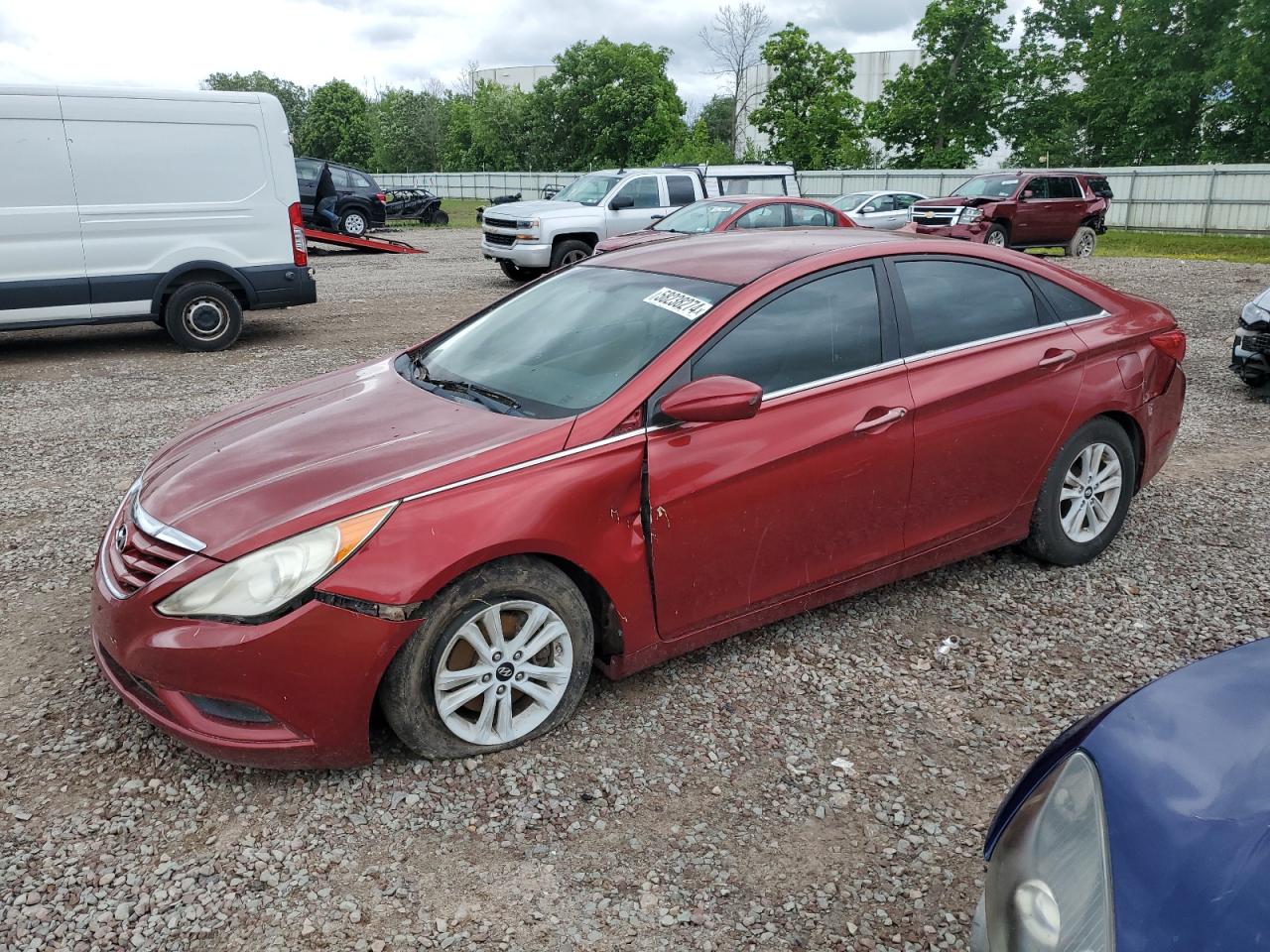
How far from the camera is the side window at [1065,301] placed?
14.0ft

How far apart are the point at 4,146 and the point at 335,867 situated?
8.48m

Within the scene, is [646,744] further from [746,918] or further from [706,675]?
[746,918]

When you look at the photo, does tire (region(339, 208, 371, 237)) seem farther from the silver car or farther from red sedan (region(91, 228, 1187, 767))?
red sedan (region(91, 228, 1187, 767))

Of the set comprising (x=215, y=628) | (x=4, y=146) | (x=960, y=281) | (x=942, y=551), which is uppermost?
(x=4, y=146)

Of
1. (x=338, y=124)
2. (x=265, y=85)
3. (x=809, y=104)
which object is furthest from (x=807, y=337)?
(x=265, y=85)

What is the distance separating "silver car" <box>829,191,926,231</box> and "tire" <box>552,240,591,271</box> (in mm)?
8911

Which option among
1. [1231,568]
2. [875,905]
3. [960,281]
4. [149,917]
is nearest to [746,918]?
[875,905]

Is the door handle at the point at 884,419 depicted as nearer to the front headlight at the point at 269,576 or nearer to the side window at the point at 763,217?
the front headlight at the point at 269,576

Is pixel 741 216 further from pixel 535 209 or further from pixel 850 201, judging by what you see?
pixel 850 201

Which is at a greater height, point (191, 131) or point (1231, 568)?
point (191, 131)

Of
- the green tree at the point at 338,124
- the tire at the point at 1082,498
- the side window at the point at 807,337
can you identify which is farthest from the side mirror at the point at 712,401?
the green tree at the point at 338,124

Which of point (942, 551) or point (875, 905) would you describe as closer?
point (875, 905)

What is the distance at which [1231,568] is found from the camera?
14.9 feet

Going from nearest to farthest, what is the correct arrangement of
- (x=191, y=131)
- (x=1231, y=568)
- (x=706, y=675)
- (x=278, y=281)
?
(x=706, y=675), (x=1231, y=568), (x=191, y=131), (x=278, y=281)
